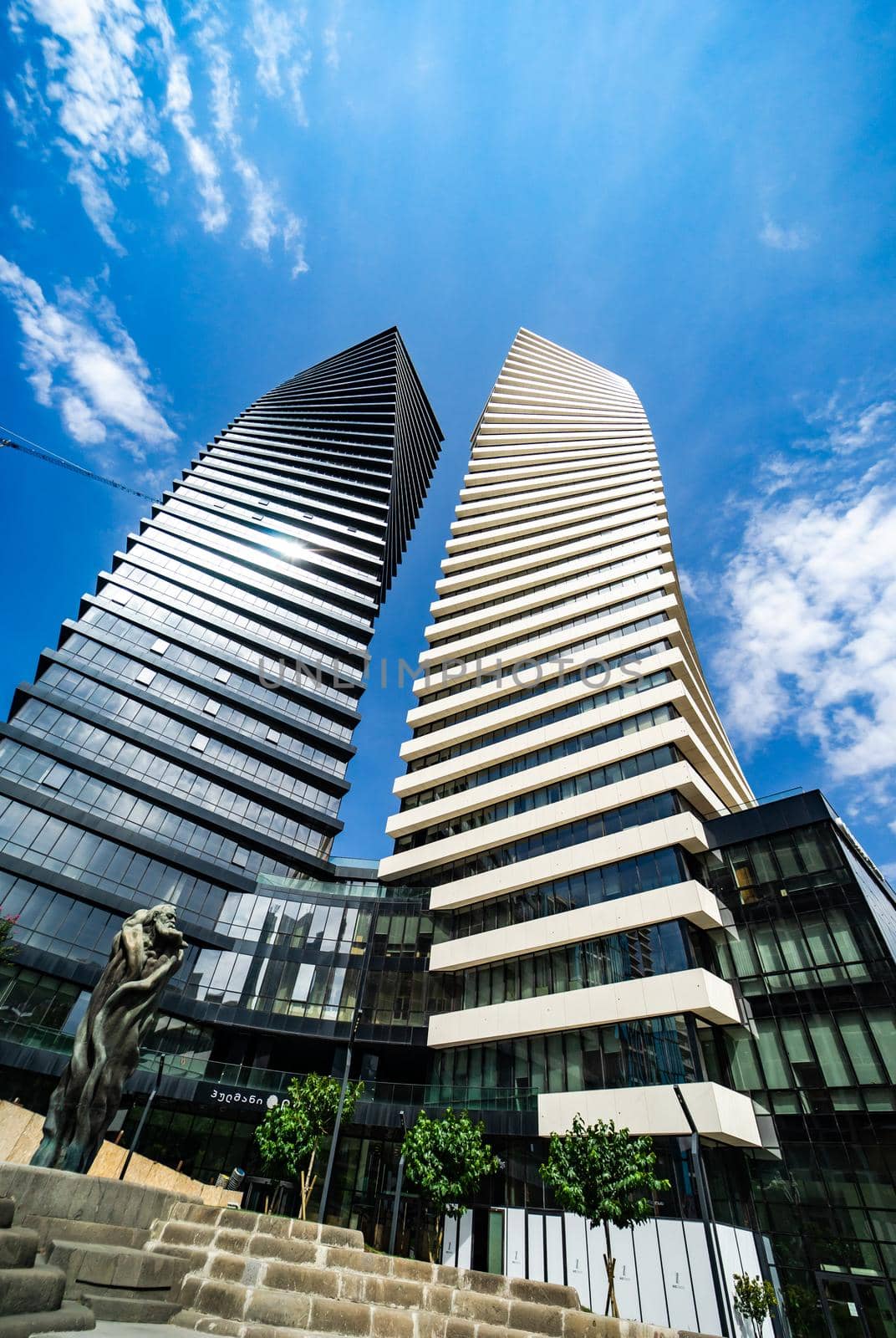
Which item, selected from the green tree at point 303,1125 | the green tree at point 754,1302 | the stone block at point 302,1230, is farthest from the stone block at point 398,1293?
the green tree at point 754,1302

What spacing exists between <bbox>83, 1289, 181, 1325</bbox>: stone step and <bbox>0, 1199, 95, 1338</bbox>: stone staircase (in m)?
0.77

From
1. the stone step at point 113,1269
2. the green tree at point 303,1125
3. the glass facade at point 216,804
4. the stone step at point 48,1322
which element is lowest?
the stone step at point 48,1322

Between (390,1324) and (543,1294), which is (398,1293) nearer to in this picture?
(390,1324)

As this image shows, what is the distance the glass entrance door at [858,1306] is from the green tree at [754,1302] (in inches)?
68.7

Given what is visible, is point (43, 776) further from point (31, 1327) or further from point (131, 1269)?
point (31, 1327)

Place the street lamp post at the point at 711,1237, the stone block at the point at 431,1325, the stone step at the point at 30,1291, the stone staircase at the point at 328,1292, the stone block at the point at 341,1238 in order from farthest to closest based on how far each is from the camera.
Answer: the street lamp post at the point at 711,1237
the stone block at the point at 341,1238
the stone block at the point at 431,1325
the stone staircase at the point at 328,1292
the stone step at the point at 30,1291

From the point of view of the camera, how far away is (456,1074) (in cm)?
3431

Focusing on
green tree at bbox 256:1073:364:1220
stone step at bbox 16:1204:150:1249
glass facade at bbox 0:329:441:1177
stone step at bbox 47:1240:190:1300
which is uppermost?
glass facade at bbox 0:329:441:1177

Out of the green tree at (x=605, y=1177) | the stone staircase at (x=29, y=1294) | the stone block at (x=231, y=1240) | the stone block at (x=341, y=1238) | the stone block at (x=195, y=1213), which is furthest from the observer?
the green tree at (x=605, y=1177)

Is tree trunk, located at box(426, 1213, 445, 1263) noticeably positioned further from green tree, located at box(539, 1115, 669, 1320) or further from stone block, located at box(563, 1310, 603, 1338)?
stone block, located at box(563, 1310, 603, 1338)

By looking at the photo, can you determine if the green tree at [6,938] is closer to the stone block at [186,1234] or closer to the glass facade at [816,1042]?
the stone block at [186,1234]

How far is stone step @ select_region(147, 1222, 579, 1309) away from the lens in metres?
11.2

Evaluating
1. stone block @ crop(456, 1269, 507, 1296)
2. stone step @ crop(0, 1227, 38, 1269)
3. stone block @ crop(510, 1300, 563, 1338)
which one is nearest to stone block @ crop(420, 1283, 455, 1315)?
stone block @ crop(456, 1269, 507, 1296)

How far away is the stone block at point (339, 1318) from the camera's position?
396 inches
